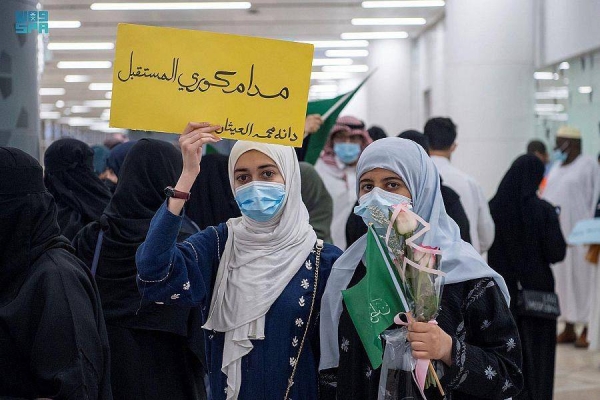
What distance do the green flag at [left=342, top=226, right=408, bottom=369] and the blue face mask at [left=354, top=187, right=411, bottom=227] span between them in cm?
6

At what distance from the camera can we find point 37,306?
227 centimetres

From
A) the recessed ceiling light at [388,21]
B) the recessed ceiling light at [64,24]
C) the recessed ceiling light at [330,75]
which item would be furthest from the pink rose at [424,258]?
the recessed ceiling light at [330,75]

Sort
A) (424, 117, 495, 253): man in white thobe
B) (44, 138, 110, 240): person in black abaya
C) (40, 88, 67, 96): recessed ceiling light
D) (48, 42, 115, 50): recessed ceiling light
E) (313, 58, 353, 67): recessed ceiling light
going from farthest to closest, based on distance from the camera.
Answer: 1. (40, 88, 67, 96): recessed ceiling light
2. (313, 58, 353, 67): recessed ceiling light
3. (48, 42, 115, 50): recessed ceiling light
4. (424, 117, 495, 253): man in white thobe
5. (44, 138, 110, 240): person in black abaya

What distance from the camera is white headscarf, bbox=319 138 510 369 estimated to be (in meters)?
2.38

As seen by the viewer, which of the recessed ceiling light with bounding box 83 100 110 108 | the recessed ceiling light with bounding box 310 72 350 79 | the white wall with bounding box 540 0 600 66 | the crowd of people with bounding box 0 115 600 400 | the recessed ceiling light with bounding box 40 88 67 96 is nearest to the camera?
the crowd of people with bounding box 0 115 600 400

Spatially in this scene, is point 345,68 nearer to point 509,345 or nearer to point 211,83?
point 211,83

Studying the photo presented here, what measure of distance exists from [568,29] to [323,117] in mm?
4202

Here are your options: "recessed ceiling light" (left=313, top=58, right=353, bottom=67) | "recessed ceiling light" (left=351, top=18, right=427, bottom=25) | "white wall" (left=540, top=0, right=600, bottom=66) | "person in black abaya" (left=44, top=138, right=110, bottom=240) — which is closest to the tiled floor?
"white wall" (left=540, top=0, right=600, bottom=66)

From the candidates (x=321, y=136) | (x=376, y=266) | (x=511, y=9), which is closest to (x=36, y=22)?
(x=376, y=266)

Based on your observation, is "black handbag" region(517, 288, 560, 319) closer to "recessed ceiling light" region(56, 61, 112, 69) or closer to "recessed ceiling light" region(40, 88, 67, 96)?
"recessed ceiling light" region(56, 61, 112, 69)

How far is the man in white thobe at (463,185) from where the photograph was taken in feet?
17.1

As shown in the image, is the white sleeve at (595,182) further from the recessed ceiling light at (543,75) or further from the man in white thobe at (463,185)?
the man in white thobe at (463,185)

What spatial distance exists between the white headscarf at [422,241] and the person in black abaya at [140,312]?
900mm
